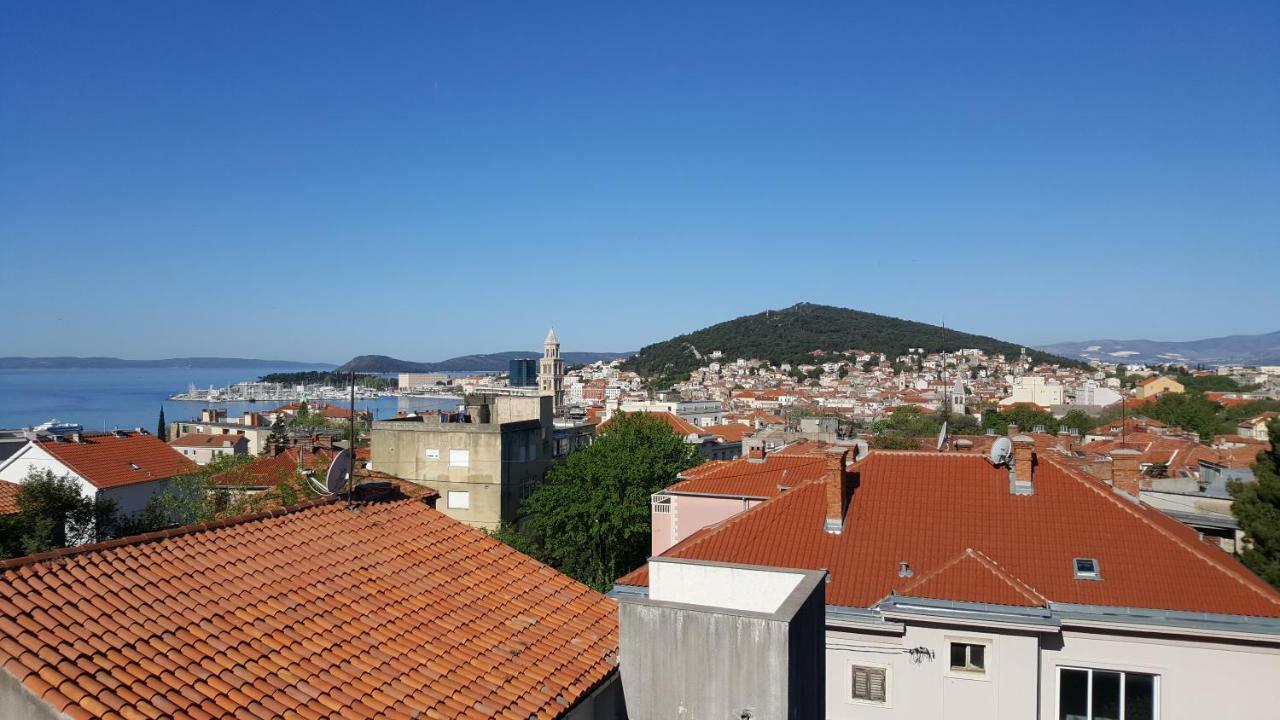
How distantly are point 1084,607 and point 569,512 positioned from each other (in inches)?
762

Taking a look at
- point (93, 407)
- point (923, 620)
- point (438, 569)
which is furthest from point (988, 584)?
point (93, 407)

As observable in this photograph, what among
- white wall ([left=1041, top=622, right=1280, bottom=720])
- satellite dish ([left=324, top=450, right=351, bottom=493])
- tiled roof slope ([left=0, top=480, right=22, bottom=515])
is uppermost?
satellite dish ([left=324, top=450, right=351, bottom=493])

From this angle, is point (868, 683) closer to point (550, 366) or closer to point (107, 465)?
point (107, 465)

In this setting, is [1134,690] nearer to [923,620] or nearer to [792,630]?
[923,620]

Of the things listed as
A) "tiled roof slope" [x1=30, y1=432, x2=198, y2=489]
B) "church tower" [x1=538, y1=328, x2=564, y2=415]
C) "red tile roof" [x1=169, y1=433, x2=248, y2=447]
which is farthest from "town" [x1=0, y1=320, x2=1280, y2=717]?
"church tower" [x1=538, y1=328, x2=564, y2=415]

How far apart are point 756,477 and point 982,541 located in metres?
7.79

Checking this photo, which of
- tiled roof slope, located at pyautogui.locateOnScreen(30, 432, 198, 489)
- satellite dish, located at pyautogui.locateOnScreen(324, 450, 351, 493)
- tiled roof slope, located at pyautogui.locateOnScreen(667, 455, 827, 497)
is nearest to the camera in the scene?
satellite dish, located at pyautogui.locateOnScreen(324, 450, 351, 493)

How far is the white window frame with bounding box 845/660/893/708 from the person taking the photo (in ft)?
38.0

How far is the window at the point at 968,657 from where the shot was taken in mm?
11061

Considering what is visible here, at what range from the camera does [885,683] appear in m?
11.7

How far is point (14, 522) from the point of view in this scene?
16.0 metres

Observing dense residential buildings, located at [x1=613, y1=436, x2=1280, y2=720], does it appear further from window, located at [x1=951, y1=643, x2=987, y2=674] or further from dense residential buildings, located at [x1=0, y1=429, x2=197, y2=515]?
dense residential buildings, located at [x1=0, y1=429, x2=197, y2=515]

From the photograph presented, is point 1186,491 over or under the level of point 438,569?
under

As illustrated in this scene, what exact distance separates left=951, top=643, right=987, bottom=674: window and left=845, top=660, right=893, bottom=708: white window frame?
90 centimetres
